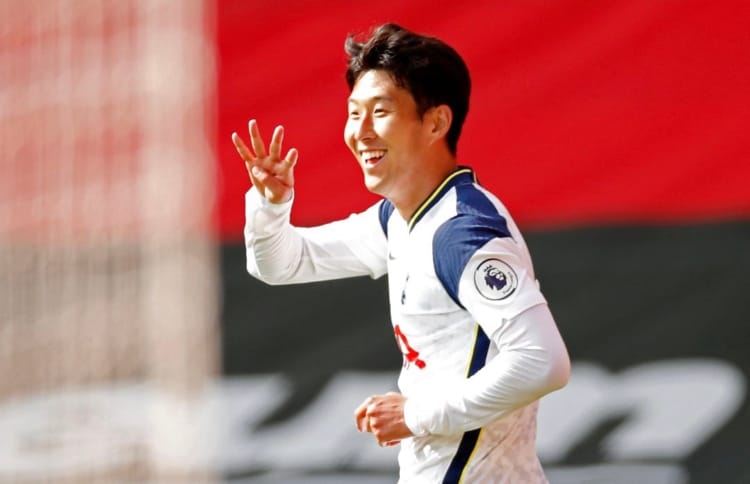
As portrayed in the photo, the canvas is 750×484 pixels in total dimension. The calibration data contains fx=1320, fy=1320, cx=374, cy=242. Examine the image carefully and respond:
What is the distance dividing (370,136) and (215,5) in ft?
7.37

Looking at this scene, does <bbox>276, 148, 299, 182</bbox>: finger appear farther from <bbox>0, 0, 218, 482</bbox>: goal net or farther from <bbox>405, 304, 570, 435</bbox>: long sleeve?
<bbox>0, 0, 218, 482</bbox>: goal net

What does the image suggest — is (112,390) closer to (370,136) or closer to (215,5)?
(215,5)

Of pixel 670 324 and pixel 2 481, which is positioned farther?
pixel 2 481

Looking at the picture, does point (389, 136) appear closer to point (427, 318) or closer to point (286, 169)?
point (286, 169)

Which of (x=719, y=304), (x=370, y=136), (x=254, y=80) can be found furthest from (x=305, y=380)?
(x=370, y=136)

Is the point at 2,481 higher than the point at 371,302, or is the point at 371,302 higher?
the point at 371,302

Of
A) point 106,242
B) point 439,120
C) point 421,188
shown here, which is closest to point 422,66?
point 439,120

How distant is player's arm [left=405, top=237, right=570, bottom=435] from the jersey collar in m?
0.20

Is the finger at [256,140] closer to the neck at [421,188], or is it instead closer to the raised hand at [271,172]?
the raised hand at [271,172]

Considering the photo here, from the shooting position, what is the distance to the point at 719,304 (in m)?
3.70

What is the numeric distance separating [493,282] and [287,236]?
551 mm

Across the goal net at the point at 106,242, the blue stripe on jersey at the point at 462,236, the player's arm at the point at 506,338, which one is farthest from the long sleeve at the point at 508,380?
the goal net at the point at 106,242

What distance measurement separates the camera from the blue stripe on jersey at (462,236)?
6.77 ft

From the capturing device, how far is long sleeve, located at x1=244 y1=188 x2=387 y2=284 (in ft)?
7.93
